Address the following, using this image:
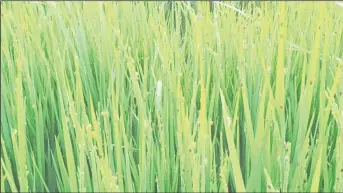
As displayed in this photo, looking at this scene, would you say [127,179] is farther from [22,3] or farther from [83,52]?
[22,3]

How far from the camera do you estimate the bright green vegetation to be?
51 centimetres

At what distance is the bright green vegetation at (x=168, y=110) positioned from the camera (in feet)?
1.66

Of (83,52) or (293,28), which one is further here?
(293,28)

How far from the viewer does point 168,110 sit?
706 mm

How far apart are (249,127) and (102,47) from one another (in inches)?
17.5

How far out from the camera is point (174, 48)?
0.89m

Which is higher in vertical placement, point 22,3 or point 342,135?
point 22,3

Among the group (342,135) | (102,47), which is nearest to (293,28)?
(102,47)

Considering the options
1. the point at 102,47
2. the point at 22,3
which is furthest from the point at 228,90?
the point at 22,3

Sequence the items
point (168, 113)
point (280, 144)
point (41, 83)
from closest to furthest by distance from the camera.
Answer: point (280, 144)
point (168, 113)
point (41, 83)

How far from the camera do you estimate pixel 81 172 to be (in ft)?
1.48

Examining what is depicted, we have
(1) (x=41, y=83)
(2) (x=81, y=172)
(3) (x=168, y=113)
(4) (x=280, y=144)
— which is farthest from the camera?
(1) (x=41, y=83)

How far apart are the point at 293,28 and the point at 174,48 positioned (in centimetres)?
32

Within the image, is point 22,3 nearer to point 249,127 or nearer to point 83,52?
point 83,52
